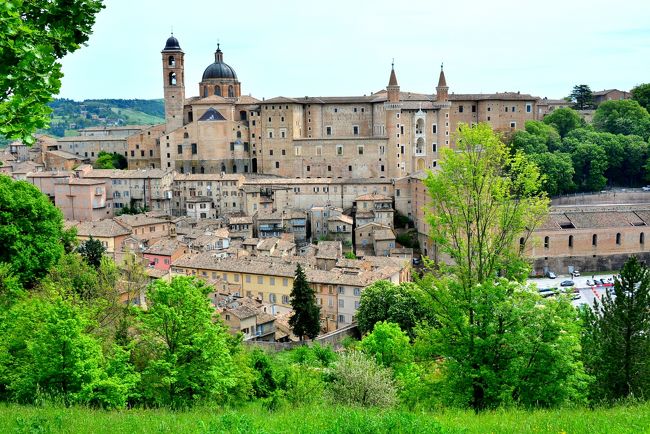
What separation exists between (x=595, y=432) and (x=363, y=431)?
253cm

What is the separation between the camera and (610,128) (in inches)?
2613

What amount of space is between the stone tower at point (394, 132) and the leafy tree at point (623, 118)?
71.9ft

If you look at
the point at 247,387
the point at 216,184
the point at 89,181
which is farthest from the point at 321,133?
the point at 247,387

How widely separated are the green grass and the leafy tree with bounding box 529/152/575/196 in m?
49.6

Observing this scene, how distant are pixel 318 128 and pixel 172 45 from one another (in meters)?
16.9

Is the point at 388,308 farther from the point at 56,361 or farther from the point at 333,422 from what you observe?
the point at 333,422

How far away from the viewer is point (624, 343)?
13562 millimetres

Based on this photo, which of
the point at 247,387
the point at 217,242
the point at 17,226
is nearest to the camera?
the point at 247,387

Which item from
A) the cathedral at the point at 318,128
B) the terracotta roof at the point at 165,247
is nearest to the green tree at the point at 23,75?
the terracotta roof at the point at 165,247

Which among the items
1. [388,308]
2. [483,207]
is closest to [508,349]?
[483,207]

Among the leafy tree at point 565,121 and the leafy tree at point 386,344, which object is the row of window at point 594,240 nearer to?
the leafy tree at point 565,121

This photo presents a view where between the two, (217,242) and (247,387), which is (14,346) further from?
(217,242)

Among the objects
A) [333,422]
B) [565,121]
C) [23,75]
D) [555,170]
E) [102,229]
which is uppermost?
[565,121]

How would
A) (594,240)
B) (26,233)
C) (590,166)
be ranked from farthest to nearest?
(590,166), (594,240), (26,233)
